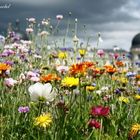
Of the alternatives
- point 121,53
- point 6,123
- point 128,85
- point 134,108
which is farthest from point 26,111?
point 121,53

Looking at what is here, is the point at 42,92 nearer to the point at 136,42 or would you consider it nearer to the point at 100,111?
the point at 100,111

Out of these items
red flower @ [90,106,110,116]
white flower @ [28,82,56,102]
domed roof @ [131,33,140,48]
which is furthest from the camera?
domed roof @ [131,33,140,48]

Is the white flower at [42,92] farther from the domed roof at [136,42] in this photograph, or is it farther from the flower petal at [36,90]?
the domed roof at [136,42]

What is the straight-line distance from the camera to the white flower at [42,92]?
2.76m

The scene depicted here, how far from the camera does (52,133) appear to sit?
3.15 metres

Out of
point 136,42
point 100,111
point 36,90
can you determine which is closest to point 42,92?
point 36,90

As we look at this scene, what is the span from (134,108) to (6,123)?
1426 mm

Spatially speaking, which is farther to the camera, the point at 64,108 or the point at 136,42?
the point at 136,42

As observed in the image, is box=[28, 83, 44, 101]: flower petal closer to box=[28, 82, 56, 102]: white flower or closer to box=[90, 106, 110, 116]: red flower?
box=[28, 82, 56, 102]: white flower

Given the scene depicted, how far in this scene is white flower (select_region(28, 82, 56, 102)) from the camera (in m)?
2.76

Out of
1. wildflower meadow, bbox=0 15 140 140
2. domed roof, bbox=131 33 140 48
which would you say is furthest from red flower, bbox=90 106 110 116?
domed roof, bbox=131 33 140 48

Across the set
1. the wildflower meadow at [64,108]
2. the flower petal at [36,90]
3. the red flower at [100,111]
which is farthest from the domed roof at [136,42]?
the flower petal at [36,90]

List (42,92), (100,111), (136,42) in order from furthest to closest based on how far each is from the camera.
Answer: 1. (136,42)
2. (100,111)
3. (42,92)

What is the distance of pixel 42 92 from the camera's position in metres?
2.76
